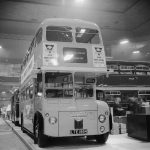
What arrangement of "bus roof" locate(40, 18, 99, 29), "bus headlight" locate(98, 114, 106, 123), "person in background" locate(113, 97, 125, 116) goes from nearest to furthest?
1. "bus headlight" locate(98, 114, 106, 123)
2. "bus roof" locate(40, 18, 99, 29)
3. "person in background" locate(113, 97, 125, 116)

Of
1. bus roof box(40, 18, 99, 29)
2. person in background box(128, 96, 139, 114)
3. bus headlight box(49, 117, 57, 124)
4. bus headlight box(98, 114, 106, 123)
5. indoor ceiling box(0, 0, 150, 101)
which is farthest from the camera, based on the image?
person in background box(128, 96, 139, 114)

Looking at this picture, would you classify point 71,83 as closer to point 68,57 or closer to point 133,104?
point 68,57

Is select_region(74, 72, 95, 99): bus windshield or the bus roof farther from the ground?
the bus roof

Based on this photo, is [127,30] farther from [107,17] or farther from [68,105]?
[68,105]

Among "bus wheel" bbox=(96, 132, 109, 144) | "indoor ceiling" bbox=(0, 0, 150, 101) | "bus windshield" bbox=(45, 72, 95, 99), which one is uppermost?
"indoor ceiling" bbox=(0, 0, 150, 101)

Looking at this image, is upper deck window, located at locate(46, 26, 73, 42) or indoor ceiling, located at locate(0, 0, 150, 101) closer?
upper deck window, located at locate(46, 26, 73, 42)

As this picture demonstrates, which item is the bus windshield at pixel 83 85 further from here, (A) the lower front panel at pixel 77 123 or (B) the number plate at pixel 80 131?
(B) the number plate at pixel 80 131

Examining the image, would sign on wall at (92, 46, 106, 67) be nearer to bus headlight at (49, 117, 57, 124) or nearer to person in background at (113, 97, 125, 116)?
bus headlight at (49, 117, 57, 124)

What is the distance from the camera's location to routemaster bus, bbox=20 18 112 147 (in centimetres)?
780

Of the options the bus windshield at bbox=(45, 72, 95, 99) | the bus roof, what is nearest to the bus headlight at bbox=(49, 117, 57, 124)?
the bus windshield at bbox=(45, 72, 95, 99)

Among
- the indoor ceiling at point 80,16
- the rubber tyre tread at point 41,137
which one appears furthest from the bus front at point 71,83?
the indoor ceiling at point 80,16

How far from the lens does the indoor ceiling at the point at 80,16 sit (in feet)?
42.2

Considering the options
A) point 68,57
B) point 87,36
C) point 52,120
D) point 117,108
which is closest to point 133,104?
point 117,108

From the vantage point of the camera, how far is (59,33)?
862cm
